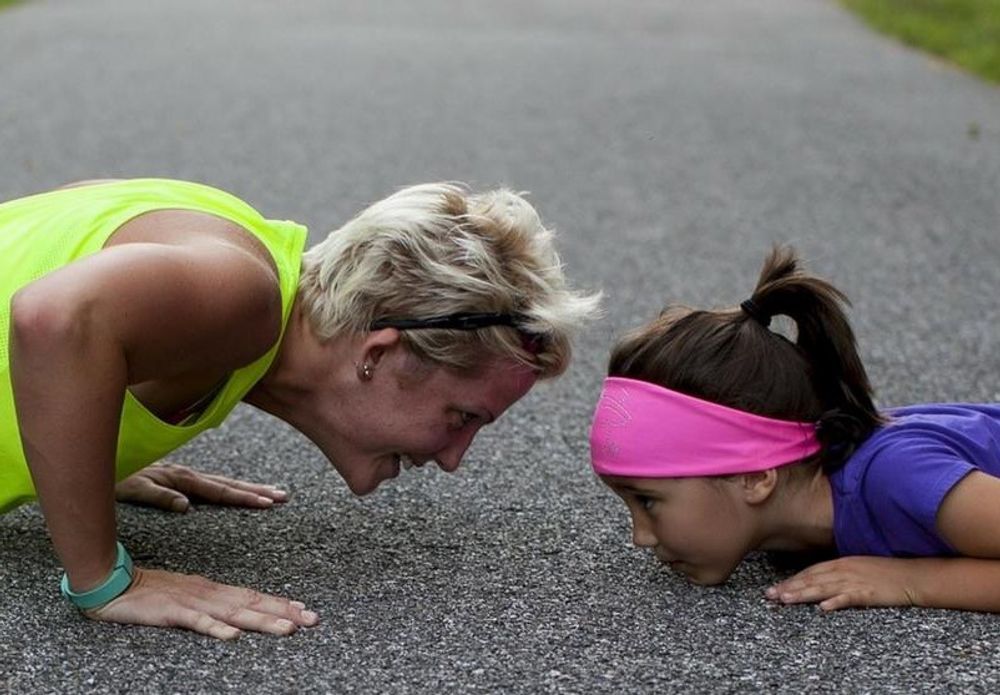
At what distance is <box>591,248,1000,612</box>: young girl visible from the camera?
2938mm

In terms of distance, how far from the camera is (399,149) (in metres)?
8.45

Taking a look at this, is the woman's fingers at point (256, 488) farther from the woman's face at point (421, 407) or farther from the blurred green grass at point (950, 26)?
the blurred green grass at point (950, 26)

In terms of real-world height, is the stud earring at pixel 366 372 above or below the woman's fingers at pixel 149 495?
above

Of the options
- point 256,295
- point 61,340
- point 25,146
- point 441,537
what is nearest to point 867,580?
point 441,537

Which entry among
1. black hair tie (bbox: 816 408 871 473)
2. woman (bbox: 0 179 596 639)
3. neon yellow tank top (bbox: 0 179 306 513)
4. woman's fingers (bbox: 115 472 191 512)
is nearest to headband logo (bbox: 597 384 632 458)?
woman (bbox: 0 179 596 639)

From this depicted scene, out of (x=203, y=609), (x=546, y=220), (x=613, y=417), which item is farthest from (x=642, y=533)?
(x=546, y=220)

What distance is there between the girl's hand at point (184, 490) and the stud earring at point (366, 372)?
0.66 meters

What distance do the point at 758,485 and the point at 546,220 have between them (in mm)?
3871

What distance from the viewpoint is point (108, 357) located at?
2.61 m

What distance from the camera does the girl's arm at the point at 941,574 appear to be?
283 centimetres

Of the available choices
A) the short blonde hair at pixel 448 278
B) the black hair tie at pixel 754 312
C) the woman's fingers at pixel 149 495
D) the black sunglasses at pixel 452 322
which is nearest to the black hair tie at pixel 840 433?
the black hair tie at pixel 754 312

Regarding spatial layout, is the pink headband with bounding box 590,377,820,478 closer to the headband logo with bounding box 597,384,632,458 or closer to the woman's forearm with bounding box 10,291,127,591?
the headband logo with bounding box 597,384,632,458

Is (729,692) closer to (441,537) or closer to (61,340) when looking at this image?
(441,537)

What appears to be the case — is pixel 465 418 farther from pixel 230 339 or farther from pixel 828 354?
pixel 828 354
